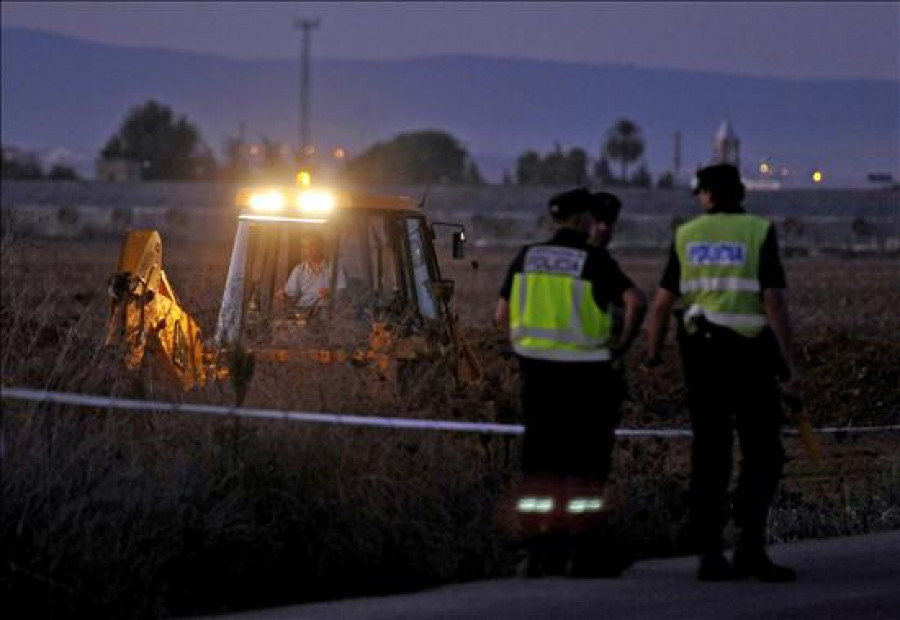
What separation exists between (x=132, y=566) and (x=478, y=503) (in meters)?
2.22

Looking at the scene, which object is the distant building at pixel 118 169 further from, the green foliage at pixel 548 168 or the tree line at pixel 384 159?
the green foliage at pixel 548 168

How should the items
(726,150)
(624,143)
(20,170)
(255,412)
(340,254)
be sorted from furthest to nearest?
(624,143) < (20,170) < (726,150) < (340,254) < (255,412)

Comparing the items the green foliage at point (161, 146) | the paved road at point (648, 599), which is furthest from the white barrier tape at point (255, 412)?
the green foliage at point (161, 146)

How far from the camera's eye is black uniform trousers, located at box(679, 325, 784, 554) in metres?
10.4

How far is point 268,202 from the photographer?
14.8 m

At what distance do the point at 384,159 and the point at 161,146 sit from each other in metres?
13.8

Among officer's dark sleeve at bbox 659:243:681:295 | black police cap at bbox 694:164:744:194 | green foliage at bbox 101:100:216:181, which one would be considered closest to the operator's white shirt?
officer's dark sleeve at bbox 659:243:681:295

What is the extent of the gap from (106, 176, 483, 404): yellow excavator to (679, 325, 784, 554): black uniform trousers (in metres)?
2.33

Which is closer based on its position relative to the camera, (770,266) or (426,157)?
(770,266)

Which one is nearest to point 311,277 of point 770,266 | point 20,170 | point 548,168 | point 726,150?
point 770,266

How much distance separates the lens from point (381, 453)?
10.5 metres

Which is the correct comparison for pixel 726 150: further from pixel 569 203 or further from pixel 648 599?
pixel 648 599

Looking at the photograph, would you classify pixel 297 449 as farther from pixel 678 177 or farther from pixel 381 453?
pixel 678 177

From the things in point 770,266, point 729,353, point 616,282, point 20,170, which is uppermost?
point 770,266
